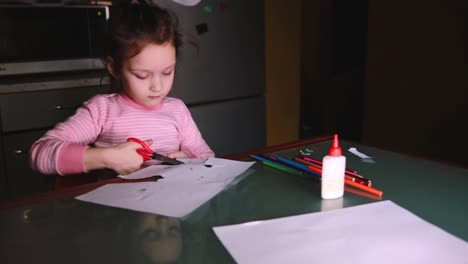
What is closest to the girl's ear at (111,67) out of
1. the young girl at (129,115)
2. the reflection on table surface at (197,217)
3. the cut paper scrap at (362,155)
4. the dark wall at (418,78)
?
the young girl at (129,115)

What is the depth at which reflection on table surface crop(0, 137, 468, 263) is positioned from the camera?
0.54m

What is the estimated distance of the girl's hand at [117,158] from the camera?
33.2 inches

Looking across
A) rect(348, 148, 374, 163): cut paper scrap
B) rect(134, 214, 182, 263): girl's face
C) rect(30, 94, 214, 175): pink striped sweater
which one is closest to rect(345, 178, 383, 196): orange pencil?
rect(348, 148, 374, 163): cut paper scrap

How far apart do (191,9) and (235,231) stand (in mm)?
1646

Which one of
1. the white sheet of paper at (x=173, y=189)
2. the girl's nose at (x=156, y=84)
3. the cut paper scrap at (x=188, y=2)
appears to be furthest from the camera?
the cut paper scrap at (x=188, y=2)

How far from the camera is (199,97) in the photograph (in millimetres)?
2184

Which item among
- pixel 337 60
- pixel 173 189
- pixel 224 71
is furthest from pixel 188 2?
pixel 337 60

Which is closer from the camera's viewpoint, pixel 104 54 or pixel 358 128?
pixel 104 54

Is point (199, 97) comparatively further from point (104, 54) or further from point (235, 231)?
point (235, 231)

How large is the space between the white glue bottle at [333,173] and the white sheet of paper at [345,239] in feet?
0.18

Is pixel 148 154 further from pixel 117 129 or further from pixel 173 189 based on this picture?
pixel 117 129

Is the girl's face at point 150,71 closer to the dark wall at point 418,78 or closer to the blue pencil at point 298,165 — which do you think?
the blue pencil at point 298,165

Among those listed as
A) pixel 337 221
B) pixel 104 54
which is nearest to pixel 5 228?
pixel 337 221

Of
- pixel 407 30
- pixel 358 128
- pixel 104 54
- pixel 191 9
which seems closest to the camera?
pixel 104 54
